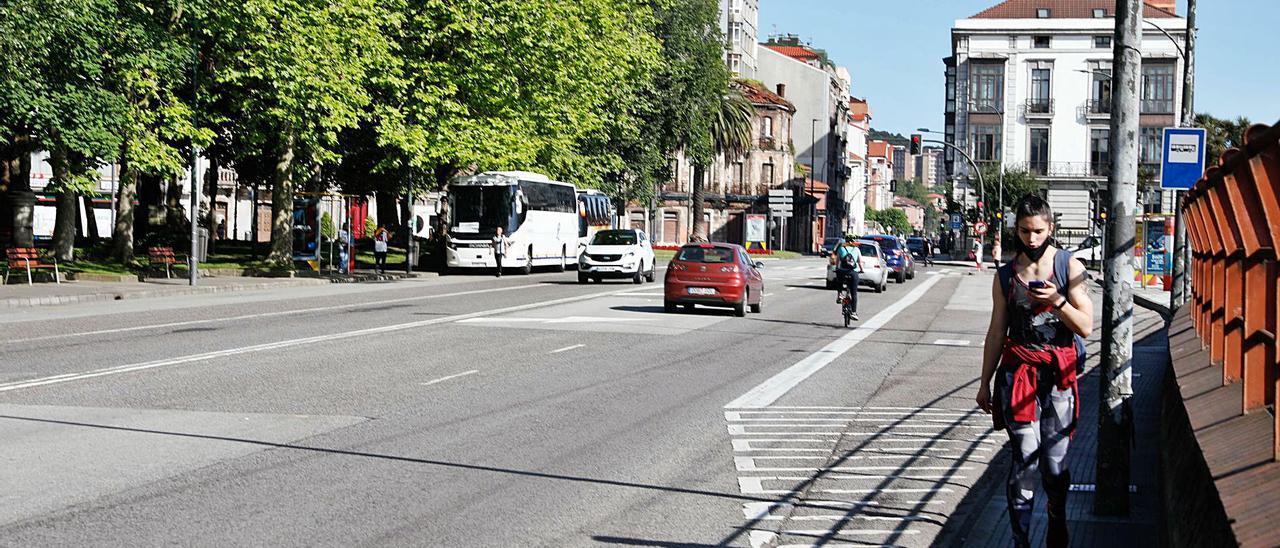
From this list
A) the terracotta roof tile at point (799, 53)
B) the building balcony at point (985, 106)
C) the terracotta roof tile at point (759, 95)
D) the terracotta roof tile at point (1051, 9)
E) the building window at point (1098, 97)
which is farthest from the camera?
the terracotta roof tile at point (799, 53)

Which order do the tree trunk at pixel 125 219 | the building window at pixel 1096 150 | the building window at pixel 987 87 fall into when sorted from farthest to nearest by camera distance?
the building window at pixel 987 87 < the building window at pixel 1096 150 < the tree trunk at pixel 125 219

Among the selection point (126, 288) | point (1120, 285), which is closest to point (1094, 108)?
point (126, 288)

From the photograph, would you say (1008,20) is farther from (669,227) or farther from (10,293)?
(10,293)

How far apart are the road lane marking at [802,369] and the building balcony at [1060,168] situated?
69.1m

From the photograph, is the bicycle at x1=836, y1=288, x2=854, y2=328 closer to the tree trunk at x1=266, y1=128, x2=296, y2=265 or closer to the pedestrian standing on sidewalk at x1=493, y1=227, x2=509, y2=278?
the tree trunk at x1=266, y1=128, x2=296, y2=265

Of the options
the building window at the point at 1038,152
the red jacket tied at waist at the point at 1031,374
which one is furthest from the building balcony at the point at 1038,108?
the red jacket tied at waist at the point at 1031,374

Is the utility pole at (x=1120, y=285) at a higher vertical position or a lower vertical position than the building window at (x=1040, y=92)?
lower

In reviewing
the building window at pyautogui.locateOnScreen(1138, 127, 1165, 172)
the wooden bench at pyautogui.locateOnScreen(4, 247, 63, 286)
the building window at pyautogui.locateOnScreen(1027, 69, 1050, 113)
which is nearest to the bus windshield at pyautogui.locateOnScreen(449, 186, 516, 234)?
the wooden bench at pyautogui.locateOnScreen(4, 247, 63, 286)

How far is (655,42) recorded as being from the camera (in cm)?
5891

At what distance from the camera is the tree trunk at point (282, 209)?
43031 mm

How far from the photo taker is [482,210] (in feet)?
165

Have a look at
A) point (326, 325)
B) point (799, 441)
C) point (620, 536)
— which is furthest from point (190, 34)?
point (620, 536)

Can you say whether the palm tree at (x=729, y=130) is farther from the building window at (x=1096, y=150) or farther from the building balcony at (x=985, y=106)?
the building window at (x=1096, y=150)

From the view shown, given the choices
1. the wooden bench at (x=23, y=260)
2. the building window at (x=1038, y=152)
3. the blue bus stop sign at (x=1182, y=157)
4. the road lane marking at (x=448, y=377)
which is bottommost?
the road lane marking at (x=448, y=377)
